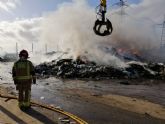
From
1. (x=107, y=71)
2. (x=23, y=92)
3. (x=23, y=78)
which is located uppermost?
(x=107, y=71)

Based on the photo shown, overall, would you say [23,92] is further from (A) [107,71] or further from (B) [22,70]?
(A) [107,71]

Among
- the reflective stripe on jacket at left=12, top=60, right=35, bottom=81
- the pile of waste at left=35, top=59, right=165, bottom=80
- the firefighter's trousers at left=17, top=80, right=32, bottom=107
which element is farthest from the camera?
the pile of waste at left=35, top=59, right=165, bottom=80

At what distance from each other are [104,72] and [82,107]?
1502cm

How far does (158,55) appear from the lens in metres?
Answer: 58.1

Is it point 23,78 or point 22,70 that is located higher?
point 22,70

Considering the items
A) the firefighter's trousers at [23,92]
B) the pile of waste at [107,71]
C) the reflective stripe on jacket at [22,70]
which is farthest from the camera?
the pile of waste at [107,71]

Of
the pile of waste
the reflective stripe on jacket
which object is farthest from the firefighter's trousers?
the pile of waste

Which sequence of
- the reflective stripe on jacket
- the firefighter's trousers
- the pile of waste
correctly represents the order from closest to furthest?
the firefighter's trousers, the reflective stripe on jacket, the pile of waste

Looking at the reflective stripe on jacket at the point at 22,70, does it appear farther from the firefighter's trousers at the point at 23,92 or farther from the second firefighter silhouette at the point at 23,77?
the firefighter's trousers at the point at 23,92

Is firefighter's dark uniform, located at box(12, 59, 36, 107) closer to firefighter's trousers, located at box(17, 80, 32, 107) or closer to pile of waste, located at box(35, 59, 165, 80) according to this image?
firefighter's trousers, located at box(17, 80, 32, 107)

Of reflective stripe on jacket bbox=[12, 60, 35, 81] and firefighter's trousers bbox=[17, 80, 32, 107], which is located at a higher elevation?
reflective stripe on jacket bbox=[12, 60, 35, 81]

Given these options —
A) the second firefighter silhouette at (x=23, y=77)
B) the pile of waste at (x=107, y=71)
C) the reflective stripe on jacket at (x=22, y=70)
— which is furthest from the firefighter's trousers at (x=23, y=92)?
the pile of waste at (x=107, y=71)

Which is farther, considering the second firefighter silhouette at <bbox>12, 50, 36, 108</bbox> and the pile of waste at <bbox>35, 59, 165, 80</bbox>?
the pile of waste at <bbox>35, 59, 165, 80</bbox>

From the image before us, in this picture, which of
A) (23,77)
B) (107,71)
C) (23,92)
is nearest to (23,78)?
(23,77)
